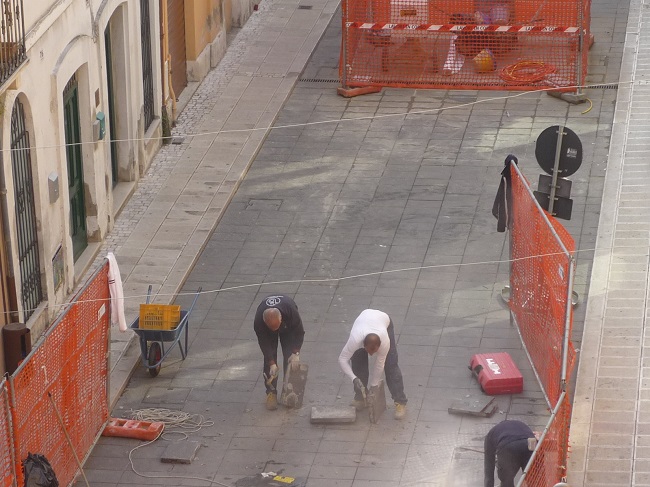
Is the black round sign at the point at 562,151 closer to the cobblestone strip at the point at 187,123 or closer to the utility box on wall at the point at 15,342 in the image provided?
Result: the utility box on wall at the point at 15,342

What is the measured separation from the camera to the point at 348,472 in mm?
13336

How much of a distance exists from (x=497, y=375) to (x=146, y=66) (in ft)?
28.0

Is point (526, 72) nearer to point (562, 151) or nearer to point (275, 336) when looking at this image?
point (562, 151)

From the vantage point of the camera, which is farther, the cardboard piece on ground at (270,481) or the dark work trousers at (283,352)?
the dark work trousers at (283,352)

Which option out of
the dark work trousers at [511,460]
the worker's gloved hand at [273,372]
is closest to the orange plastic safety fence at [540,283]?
the dark work trousers at [511,460]

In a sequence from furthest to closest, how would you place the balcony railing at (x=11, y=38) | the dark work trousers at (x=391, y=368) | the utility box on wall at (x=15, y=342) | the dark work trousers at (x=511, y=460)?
the utility box on wall at (x=15, y=342)
the balcony railing at (x=11, y=38)
the dark work trousers at (x=391, y=368)
the dark work trousers at (x=511, y=460)

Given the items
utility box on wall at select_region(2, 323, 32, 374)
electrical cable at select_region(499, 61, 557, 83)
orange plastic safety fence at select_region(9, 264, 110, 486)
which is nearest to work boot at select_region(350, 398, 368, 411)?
orange plastic safety fence at select_region(9, 264, 110, 486)

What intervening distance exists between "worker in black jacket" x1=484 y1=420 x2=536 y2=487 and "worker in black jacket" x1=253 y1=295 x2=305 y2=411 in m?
2.68

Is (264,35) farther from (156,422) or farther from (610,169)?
(156,422)

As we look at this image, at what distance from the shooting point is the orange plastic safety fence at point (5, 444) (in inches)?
456

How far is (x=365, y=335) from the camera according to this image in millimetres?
13727

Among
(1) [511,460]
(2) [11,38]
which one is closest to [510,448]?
(1) [511,460]

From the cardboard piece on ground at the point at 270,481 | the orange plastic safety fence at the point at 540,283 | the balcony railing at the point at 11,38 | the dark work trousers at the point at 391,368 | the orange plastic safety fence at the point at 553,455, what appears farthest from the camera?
the balcony railing at the point at 11,38

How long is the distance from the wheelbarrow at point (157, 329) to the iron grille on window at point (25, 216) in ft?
4.80
